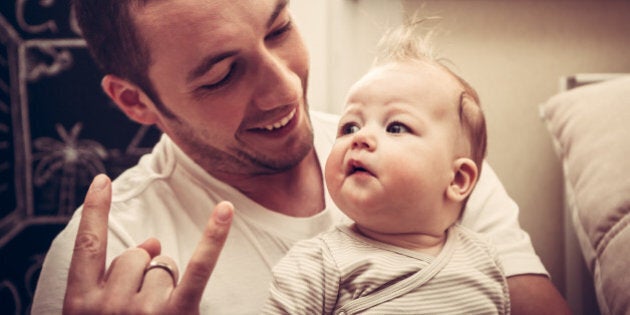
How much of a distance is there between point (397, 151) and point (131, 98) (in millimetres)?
527

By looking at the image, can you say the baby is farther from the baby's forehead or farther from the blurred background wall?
the blurred background wall

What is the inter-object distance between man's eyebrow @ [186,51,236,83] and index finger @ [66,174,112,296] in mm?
240

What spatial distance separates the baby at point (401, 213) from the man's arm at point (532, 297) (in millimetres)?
92

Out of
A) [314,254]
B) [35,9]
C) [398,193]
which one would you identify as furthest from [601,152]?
[35,9]

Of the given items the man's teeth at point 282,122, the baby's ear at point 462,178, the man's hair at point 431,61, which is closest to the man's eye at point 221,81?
the man's teeth at point 282,122

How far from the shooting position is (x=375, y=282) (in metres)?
0.66

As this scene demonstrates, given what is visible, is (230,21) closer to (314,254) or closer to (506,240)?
(314,254)

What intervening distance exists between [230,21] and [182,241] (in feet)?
1.19

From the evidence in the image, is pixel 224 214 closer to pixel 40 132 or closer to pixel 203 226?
pixel 203 226

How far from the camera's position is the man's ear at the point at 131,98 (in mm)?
895

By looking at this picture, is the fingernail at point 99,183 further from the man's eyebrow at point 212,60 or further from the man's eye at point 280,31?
the man's eye at point 280,31

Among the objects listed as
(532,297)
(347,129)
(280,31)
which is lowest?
(532,297)

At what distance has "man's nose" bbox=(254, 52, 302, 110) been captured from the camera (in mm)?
806

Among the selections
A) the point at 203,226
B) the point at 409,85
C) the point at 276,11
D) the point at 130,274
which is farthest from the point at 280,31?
the point at 130,274
